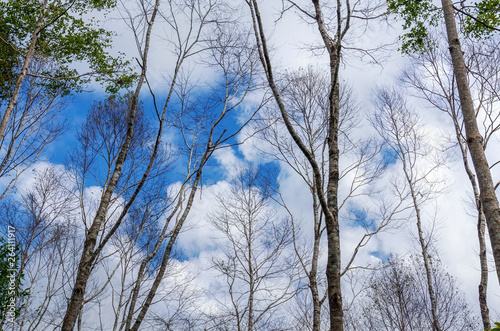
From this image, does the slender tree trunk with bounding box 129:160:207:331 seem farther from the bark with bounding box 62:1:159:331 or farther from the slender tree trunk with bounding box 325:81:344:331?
the slender tree trunk with bounding box 325:81:344:331

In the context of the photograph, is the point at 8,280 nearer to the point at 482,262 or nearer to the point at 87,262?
the point at 87,262

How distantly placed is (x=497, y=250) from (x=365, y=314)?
1148cm

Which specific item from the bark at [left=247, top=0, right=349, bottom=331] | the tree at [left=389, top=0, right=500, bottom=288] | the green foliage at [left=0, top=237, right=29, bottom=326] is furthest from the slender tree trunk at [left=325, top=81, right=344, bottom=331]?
the green foliage at [left=0, top=237, right=29, bottom=326]

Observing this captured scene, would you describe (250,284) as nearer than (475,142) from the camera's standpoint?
No

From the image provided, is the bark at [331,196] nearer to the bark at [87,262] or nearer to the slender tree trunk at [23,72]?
the bark at [87,262]

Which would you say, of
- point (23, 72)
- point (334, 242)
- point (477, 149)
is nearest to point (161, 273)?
point (334, 242)

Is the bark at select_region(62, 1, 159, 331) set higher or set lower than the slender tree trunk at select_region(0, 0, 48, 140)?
lower

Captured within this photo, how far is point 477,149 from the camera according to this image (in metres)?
2.86

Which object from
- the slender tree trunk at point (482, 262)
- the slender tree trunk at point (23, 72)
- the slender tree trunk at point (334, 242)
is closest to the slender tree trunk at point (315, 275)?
the slender tree trunk at point (482, 262)

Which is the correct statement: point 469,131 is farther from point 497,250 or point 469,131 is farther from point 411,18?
point 411,18

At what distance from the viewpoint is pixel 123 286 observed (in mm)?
9562

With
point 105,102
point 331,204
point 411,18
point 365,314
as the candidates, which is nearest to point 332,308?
point 331,204

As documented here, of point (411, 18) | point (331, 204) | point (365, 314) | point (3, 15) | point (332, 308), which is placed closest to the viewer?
point (332, 308)

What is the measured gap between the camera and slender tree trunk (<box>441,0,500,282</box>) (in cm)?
253
